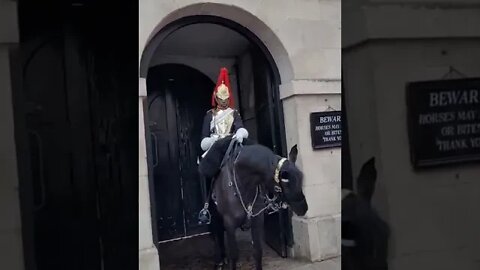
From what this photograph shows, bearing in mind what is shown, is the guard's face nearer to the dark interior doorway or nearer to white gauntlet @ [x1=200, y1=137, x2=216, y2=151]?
white gauntlet @ [x1=200, y1=137, x2=216, y2=151]

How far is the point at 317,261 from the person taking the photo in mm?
1158

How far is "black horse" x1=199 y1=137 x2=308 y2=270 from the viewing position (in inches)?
45.4

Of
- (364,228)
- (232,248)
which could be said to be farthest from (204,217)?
(364,228)

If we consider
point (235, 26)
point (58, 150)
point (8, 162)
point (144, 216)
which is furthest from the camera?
point (235, 26)

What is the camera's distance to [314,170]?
114 centimetres

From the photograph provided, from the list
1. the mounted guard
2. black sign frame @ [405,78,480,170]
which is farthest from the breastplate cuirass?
black sign frame @ [405,78,480,170]

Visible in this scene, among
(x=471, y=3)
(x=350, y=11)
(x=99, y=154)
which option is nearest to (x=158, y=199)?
(x=99, y=154)

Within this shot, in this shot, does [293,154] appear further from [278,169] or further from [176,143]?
[176,143]

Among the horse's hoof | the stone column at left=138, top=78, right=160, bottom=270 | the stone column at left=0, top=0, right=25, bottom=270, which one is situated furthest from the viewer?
the horse's hoof

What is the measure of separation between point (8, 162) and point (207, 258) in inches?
28.4

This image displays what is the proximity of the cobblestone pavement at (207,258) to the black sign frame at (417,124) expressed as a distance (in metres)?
0.56

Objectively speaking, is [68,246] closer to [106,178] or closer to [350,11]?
[106,178]

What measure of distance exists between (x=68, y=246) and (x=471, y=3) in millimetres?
772

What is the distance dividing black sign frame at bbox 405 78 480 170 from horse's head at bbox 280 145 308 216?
538 mm
